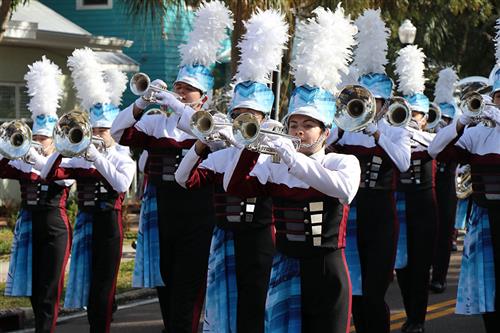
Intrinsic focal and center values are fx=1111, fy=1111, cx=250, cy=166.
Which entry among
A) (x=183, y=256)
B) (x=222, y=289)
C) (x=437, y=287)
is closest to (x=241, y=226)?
(x=222, y=289)

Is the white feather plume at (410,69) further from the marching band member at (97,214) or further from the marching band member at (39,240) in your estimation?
the marching band member at (39,240)

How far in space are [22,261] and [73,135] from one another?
1.20m

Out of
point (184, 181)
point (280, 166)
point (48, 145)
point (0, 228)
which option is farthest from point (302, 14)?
point (280, 166)

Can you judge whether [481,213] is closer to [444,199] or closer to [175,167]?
[175,167]

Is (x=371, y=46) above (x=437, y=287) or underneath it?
above

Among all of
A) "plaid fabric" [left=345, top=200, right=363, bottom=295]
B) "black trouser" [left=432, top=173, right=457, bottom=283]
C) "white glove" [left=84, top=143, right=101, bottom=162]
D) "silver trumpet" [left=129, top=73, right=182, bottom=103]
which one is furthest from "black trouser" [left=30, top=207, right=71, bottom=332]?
"black trouser" [left=432, top=173, right=457, bottom=283]

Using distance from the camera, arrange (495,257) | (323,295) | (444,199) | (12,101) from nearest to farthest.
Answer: (323,295)
(495,257)
(444,199)
(12,101)

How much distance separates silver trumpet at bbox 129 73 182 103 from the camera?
7.76 meters

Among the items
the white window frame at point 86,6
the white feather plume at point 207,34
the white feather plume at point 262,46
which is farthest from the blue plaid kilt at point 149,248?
the white window frame at point 86,6

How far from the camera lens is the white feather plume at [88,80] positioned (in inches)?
352

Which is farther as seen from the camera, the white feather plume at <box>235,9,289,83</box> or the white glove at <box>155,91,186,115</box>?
the white glove at <box>155,91,186,115</box>

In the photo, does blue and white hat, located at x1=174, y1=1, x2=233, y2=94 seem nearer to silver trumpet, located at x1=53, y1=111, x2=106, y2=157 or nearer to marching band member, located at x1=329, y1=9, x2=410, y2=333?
silver trumpet, located at x1=53, y1=111, x2=106, y2=157

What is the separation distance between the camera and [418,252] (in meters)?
9.30

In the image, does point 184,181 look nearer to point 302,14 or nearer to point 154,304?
point 154,304
